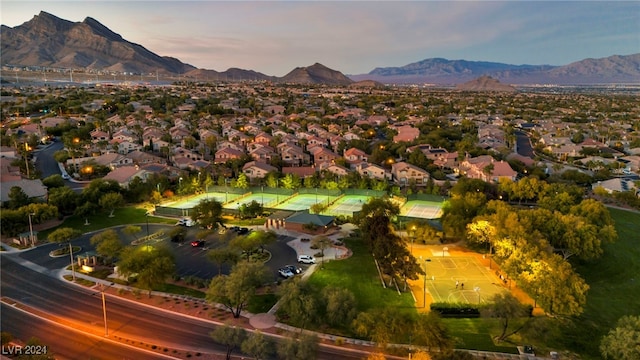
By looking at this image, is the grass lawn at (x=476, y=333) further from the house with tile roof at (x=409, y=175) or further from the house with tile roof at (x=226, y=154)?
the house with tile roof at (x=226, y=154)

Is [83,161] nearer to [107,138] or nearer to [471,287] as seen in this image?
[107,138]

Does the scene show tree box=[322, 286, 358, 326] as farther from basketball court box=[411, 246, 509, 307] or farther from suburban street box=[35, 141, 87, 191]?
suburban street box=[35, 141, 87, 191]

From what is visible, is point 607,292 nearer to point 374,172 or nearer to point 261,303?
point 261,303

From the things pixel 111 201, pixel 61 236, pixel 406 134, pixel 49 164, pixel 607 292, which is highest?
pixel 406 134

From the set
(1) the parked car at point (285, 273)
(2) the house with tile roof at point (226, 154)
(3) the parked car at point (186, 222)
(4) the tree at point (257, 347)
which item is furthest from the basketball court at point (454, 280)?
(2) the house with tile roof at point (226, 154)

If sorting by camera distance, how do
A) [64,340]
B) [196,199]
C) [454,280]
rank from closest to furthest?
[64,340] < [454,280] < [196,199]

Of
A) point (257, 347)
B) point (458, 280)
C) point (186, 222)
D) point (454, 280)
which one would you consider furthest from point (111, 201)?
point (458, 280)

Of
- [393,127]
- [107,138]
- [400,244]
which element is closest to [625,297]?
[400,244]

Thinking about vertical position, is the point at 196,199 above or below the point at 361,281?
below
